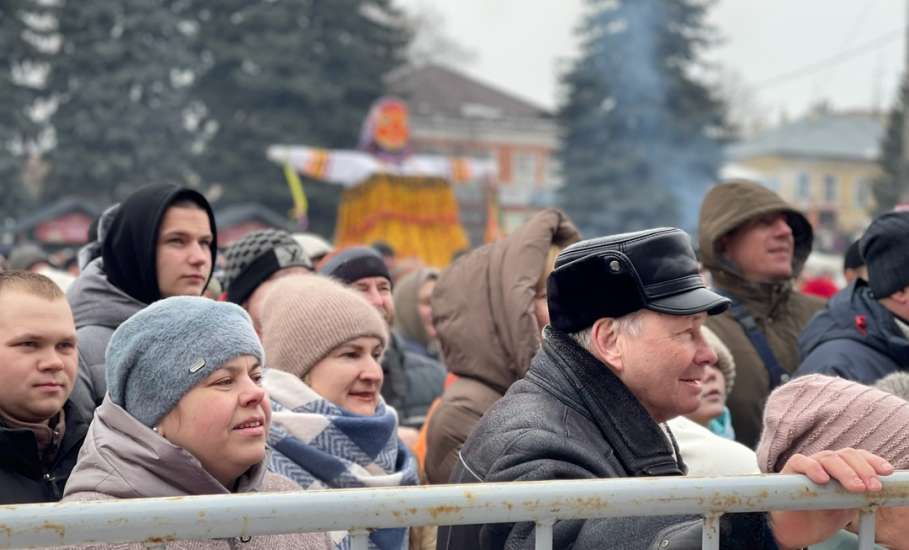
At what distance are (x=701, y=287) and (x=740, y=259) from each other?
245cm

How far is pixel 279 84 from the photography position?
104ft

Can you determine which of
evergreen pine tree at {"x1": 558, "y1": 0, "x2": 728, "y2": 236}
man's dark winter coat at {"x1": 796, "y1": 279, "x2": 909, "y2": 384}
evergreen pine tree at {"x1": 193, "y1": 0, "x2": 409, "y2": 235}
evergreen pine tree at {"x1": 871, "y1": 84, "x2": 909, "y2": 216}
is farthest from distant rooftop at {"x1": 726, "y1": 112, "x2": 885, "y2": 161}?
man's dark winter coat at {"x1": 796, "y1": 279, "x2": 909, "y2": 384}

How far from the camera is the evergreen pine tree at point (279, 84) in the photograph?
31.1m

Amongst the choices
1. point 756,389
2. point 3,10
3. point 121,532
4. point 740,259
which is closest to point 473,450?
point 121,532

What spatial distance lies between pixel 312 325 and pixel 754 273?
7.24 feet

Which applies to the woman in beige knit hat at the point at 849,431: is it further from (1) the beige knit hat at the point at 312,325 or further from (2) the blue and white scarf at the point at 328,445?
(1) the beige knit hat at the point at 312,325

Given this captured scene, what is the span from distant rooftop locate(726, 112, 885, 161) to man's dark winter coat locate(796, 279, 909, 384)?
66.0 metres

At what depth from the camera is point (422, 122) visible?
49031mm

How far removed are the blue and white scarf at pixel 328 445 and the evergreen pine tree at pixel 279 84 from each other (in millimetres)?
27740

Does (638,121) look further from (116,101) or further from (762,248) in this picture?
(762,248)

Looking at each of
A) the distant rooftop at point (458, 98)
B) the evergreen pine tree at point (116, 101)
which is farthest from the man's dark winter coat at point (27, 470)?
the distant rooftop at point (458, 98)

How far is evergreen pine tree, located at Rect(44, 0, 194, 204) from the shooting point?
29.0 meters

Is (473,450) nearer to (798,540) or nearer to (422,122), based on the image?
(798,540)

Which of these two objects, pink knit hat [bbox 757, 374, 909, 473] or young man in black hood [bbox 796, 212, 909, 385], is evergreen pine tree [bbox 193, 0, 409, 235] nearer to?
young man in black hood [bbox 796, 212, 909, 385]
